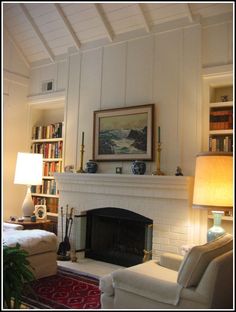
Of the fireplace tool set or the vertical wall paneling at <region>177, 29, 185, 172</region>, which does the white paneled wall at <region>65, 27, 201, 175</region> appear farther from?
the fireplace tool set

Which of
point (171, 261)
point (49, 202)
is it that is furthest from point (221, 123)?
point (49, 202)

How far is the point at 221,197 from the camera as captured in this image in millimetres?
2900

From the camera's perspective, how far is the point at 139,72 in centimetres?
436

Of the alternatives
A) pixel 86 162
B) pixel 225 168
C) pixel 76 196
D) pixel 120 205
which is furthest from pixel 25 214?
pixel 225 168

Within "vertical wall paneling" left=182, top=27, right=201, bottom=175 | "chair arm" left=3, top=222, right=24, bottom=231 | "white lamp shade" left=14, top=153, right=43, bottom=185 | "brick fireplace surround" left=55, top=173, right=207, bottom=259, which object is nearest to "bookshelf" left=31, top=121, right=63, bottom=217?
"white lamp shade" left=14, top=153, right=43, bottom=185

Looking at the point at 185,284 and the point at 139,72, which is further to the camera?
the point at 139,72

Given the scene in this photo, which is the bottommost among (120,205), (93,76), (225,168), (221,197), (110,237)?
(110,237)

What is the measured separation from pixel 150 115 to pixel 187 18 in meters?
1.25

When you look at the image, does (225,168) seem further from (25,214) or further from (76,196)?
(25,214)

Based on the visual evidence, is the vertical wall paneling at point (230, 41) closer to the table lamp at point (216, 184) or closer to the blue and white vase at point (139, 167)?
the table lamp at point (216, 184)

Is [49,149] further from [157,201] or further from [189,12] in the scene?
[189,12]

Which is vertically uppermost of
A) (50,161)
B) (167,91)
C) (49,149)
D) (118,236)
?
(167,91)

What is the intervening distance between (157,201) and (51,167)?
217cm

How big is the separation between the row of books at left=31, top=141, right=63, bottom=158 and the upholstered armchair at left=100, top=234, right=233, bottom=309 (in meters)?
3.00
